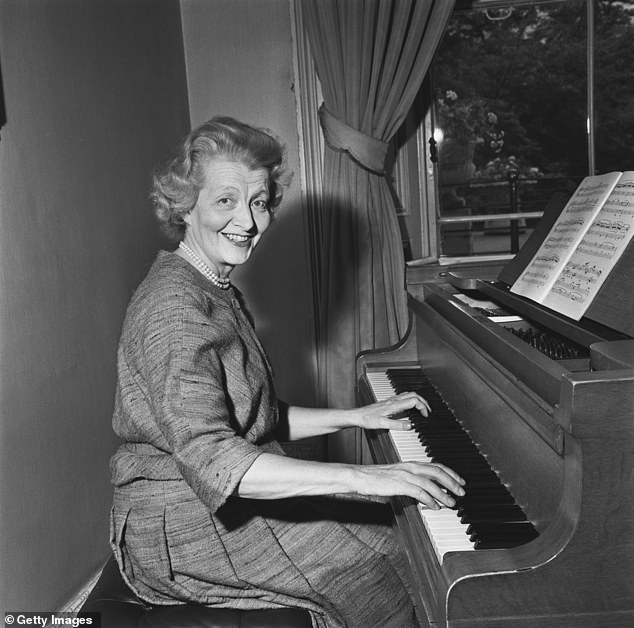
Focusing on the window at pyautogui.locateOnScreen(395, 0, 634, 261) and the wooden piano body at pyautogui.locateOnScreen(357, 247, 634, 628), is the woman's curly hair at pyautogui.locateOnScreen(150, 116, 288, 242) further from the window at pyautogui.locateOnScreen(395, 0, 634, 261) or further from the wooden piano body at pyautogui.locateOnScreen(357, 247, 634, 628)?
the window at pyautogui.locateOnScreen(395, 0, 634, 261)

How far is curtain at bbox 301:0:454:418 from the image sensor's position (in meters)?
3.37

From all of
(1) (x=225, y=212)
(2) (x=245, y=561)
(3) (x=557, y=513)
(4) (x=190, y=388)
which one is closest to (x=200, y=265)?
(1) (x=225, y=212)

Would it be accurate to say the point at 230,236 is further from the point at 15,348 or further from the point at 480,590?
the point at 480,590

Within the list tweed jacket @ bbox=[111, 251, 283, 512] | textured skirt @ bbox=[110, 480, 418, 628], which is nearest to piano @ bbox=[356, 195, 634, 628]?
textured skirt @ bbox=[110, 480, 418, 628]

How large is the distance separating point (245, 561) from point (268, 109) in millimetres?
2566

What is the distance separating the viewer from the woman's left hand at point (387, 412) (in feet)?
6.34

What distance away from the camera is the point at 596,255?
166cm

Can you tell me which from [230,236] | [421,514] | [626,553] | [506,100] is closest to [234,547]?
[421,514]

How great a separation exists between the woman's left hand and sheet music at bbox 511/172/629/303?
1.25 feet

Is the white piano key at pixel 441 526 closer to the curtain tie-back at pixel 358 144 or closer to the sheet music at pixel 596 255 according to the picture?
the sheet music at pixel 596 255

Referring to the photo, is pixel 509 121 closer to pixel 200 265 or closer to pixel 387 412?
pixel 387 412

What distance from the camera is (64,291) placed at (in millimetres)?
2400

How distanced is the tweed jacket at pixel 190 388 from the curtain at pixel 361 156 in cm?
162

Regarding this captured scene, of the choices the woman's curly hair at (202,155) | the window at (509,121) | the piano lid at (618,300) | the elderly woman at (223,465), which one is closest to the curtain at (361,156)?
the window at (509,121)
